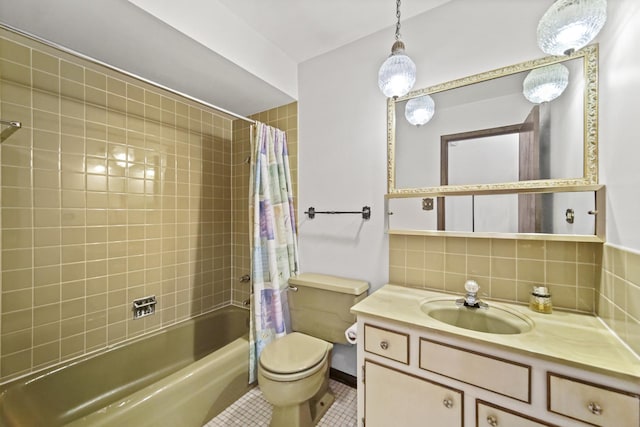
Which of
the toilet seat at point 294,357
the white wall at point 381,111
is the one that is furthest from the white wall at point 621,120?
the toilet seat at point 294,357

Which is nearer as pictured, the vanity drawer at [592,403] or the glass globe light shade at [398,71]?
the vanity drawer at [592,403]

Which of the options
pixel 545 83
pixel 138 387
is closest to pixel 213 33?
pixel 545 83

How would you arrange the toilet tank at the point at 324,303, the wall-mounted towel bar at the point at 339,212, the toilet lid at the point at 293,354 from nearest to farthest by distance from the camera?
the toilet lid at the point at 293,354, the toilet tank at the point at 324,303, the wall-mounted towel bar at the point at 339,212

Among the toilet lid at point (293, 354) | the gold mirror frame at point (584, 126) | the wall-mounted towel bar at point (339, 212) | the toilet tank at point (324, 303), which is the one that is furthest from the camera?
the wall-mounted towel bar at point (339, 212)

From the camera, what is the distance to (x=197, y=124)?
2285 mm

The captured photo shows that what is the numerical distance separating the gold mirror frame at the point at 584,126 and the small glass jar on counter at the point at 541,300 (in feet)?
1.58

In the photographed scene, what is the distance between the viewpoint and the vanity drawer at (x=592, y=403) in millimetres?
758

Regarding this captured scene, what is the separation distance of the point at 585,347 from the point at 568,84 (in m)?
1.15

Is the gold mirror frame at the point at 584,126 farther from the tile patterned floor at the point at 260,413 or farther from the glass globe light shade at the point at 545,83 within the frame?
the tile patterned floor at the point at 260,413

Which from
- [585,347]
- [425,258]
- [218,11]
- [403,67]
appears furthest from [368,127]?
[585,347]

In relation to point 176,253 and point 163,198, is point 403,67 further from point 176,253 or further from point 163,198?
point 176,253

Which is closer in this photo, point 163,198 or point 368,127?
point 368,127

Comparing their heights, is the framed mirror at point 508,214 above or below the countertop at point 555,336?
above

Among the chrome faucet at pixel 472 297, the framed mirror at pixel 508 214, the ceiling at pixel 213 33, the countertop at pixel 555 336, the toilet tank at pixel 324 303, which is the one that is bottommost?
the toilet tank at pixel 324 303
